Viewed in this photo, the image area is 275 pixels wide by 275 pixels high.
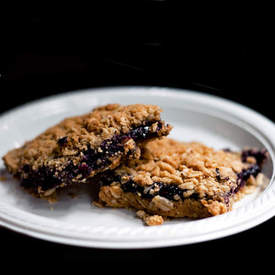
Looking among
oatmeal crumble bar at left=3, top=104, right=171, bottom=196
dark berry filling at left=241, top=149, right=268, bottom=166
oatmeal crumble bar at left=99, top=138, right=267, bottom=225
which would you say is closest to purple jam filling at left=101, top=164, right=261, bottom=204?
oatmeal crumble bar at left=99, top=138, right=267, bottom=225

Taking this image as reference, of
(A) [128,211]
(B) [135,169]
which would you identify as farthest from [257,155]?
(A) [128,211]

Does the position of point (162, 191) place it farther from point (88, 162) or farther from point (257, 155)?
point (257, 155)

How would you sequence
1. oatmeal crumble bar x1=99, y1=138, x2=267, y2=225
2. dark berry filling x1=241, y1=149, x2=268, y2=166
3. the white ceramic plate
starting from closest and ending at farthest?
the white ceramic plate < oatmeal crumble bar x1=99, y1=138, x2=267, y2=225 < dark berry filling x1=241, y1=149, x2=268, y2=166

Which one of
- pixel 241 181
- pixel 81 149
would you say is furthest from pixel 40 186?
pixel 241 181

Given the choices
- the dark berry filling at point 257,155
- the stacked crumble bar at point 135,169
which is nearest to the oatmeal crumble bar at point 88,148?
the stacked crumble bar at point 135,169

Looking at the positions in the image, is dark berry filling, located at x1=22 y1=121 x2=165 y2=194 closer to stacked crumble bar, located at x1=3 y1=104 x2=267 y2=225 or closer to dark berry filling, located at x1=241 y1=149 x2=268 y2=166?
stacked crumble bar, located at x1=3 y1=104 x2=267 y2=225

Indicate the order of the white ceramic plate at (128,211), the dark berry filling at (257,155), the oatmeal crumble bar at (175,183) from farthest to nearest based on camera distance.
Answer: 1. the dark berry filling at (257,155)
2. the oatmeal crumble bar at (175,183)
3. the white ceramic plate at (128,211)

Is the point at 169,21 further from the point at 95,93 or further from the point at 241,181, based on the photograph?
the point at 241,181

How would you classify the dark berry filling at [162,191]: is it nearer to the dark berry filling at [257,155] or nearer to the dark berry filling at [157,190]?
the dark berry filling at [157,190]
